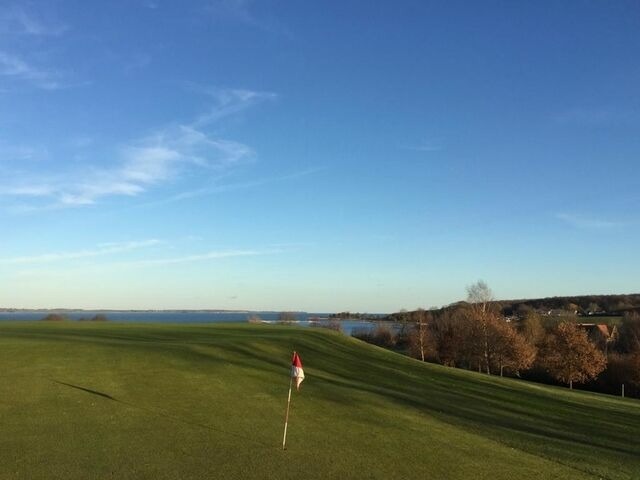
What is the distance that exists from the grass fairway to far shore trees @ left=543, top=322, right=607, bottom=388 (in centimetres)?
3266

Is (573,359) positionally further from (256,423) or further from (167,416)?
(167,416)

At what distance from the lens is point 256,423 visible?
1468 centimetres

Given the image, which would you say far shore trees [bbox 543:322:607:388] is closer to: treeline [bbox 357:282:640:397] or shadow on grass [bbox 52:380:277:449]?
treeline [bbox 357:282:640:397]

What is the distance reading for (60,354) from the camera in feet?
73.6

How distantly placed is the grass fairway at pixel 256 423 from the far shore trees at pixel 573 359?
32655 mm

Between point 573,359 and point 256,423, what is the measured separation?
173ft

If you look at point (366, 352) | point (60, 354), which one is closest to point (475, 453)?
point (60, 354)

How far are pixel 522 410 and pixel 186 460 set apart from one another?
16989mm

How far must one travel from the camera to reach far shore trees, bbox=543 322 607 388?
189 feet

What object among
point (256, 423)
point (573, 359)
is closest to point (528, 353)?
point (573, 359)

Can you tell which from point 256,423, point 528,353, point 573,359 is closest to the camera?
point 256,423

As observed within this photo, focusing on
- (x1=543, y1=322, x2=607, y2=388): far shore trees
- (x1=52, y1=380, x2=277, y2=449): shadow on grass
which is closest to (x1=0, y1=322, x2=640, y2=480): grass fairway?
(x1=52, y1=380, x2=277, y2=449): shadow on grass

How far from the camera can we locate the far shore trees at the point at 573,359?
5772 cm

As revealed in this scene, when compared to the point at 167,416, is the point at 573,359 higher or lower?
lower
